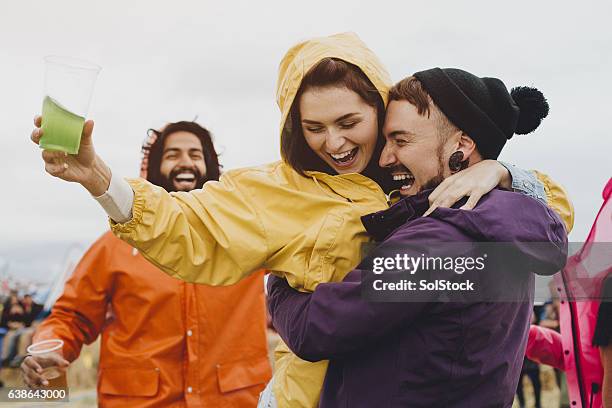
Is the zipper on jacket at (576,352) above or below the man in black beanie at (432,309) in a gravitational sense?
below

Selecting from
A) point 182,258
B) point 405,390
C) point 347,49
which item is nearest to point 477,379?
point 405,390

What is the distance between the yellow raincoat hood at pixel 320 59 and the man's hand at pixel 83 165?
656 millimetres

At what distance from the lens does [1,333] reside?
18.5ft

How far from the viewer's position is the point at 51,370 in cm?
312

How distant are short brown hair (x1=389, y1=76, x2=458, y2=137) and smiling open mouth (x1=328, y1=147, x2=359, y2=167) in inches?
8.1

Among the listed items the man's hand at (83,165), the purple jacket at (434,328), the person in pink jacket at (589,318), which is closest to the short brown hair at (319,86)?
the purple jacket at (434,328)

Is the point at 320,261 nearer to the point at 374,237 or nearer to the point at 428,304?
Answer: the point at 374,237

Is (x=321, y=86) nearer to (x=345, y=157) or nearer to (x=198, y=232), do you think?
(x=345, y=157)

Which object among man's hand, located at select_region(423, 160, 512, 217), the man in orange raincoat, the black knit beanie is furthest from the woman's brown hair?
the man in orange raincoat

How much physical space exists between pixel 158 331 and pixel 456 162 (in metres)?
1.76

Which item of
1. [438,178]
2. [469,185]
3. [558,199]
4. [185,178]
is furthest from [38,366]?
[558,199]

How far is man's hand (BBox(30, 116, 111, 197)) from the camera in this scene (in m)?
1.85

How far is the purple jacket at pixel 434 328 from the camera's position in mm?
1857

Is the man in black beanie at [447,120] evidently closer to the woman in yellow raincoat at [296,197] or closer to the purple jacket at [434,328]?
the woman in yellow raincoat at [296,197]
